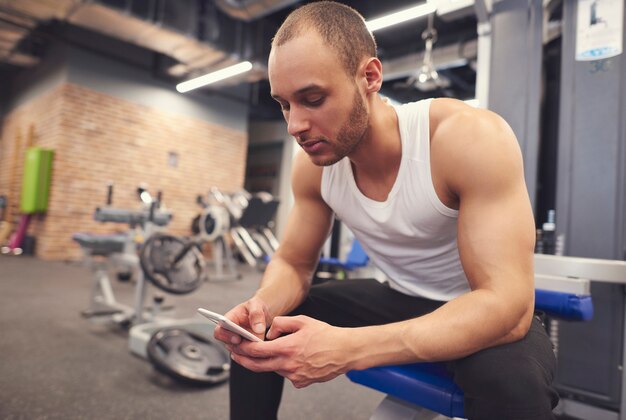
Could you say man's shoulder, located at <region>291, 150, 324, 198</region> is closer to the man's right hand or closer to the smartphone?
the man's right hand

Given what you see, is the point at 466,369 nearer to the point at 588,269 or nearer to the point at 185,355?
the point at 588,269

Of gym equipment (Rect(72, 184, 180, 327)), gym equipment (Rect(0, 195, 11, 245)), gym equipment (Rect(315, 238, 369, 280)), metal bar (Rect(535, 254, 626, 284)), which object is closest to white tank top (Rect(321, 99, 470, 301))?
metal bar (Rect(535, 254, 626, 284))

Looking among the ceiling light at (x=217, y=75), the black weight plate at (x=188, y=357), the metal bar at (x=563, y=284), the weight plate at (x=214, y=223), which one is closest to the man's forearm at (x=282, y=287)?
the metal bar at (x=563, y=284)

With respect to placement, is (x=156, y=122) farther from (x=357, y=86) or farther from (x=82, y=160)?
(x=357, y=86)

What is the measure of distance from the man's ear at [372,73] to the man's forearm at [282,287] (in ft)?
1.55

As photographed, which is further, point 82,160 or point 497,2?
point 82,160

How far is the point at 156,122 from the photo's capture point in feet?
22.1

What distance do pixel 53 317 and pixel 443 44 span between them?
5.39 meters

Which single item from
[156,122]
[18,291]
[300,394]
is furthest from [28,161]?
[300,394]

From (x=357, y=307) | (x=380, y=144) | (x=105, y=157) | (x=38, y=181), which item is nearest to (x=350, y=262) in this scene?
(x=357, y=307)

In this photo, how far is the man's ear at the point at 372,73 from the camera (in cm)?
90

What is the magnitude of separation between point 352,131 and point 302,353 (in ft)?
1.57

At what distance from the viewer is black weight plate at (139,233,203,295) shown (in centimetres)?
224

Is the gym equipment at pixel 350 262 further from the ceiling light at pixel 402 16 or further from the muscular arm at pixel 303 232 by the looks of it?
the muscular arm at pixel 303 232
